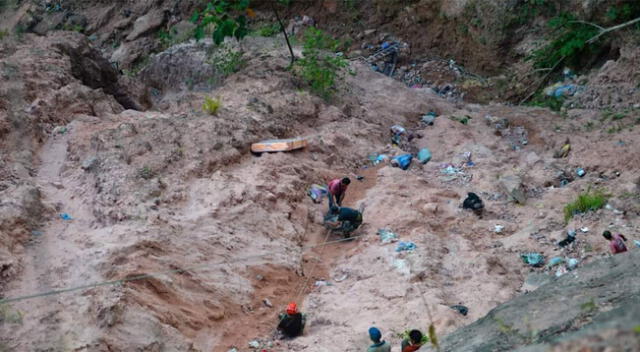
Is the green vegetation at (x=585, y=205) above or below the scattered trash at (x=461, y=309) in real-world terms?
above

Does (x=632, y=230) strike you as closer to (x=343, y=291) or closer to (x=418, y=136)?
(x=343, y=291)

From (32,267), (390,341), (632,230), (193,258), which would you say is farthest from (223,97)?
(632,230)

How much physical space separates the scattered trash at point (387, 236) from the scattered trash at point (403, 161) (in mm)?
1657

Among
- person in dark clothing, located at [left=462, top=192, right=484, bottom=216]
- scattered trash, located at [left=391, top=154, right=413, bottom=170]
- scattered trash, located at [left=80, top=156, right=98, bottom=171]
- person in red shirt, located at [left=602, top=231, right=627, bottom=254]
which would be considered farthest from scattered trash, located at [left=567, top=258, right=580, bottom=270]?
scattered trash, located at [left=80, top=156, right=98, bottom=171]

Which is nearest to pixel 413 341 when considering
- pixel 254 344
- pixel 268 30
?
pixel 254 344

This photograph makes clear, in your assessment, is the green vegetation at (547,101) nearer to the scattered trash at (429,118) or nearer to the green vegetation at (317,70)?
the scattered trash at (429,118)

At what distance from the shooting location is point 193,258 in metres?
5.77

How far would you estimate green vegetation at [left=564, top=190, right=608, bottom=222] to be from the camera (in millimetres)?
6414

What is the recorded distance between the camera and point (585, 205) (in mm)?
→ 6453

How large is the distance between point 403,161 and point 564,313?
502 centimetres

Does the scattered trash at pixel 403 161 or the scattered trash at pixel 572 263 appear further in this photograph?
the scattered trash at pixel 403 161

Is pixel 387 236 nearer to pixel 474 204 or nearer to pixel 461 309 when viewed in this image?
pixel 474 204

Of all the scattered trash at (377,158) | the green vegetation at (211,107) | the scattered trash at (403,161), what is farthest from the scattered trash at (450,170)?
the green vegetation at (211,107)

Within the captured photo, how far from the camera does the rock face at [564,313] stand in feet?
9.75
